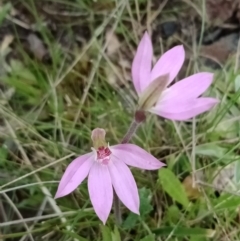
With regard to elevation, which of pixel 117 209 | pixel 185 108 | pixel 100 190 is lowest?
pixel 117 209

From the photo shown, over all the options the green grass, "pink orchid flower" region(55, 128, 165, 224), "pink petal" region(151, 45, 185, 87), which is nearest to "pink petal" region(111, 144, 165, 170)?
"pink orchid flower" region(55, 128, 165, 224)

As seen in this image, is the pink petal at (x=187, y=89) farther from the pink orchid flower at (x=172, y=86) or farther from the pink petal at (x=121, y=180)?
the pink petal at (x=121, y=180)

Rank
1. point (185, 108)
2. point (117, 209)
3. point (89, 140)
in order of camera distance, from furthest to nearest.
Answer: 1. point (89, 140)
2. point (117, 209)
3. point (185, 108)

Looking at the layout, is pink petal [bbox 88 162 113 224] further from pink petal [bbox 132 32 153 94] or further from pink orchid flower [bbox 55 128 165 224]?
pink petal [bbox 132 32 153 94]

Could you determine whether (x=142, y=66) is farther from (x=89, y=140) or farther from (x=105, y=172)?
(x=89, y=140)

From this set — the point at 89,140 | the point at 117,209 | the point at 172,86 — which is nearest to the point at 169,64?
the point at 172,86

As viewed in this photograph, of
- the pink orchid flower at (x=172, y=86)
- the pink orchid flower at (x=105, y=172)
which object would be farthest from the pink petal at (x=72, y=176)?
the pink orchid flower at (x=172, y=86)
